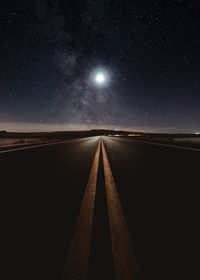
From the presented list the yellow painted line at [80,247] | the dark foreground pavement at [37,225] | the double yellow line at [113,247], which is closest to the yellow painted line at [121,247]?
the double yellow line at [113,247]

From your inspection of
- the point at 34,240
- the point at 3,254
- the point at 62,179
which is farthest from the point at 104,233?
the point at 62,179

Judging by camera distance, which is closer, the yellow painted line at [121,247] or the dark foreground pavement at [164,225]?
the yellow painted line at [121,247]

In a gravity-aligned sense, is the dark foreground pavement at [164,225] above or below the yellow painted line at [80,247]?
below

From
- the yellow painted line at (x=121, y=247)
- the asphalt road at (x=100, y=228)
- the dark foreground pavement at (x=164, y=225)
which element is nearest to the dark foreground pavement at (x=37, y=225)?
the asphalt road at (x=100, y=228)

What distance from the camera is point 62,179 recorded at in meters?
3.73

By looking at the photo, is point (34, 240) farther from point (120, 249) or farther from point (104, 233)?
point (120, 249)

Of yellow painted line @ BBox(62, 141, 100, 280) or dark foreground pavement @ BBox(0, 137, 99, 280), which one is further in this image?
dark foreground pavement @ BBox(0, 137, 99, 280)

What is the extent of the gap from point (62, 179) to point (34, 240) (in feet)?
7.21

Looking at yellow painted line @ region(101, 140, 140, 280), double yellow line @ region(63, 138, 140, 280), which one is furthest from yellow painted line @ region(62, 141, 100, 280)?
yellow painted line @ region(101, 140, 140, 280)

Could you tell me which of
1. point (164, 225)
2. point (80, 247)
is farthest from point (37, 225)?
point (164, 225)

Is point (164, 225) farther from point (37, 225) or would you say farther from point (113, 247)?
point (37, 225)

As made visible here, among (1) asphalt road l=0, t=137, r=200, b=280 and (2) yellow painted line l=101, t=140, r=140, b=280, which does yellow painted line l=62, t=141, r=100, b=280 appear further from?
(2) yellow painted line l=101, t=140, r=140, b=280

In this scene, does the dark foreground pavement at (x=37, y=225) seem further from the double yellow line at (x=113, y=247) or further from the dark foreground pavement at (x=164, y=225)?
the dark foreground pavement at (x=164, y=225)

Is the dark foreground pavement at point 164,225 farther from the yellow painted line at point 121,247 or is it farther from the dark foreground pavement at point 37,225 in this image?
the dark foreground pavement at point 37,225
